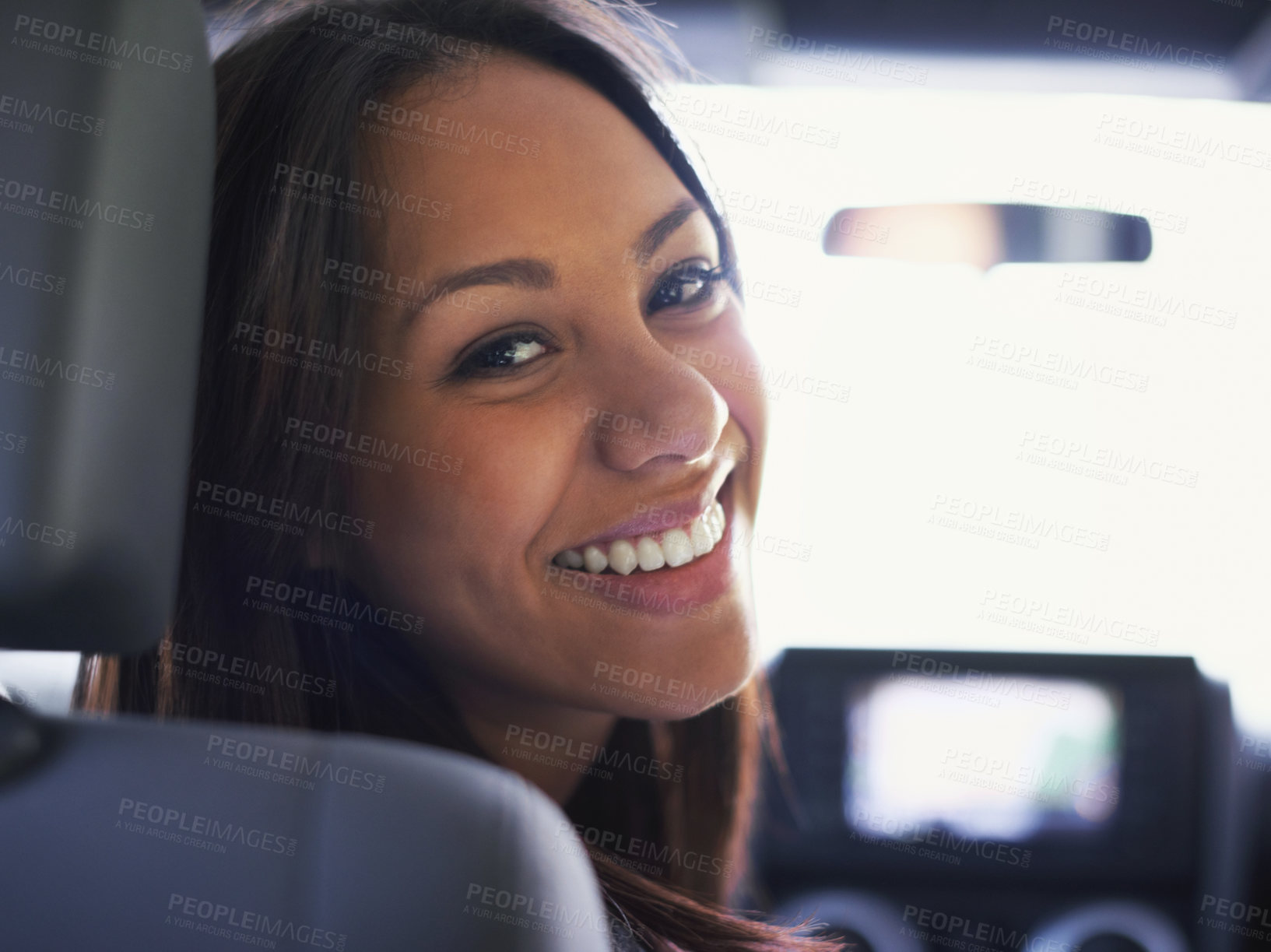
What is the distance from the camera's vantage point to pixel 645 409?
Answer: 0.97 meters

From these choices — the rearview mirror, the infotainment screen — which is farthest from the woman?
the infotainment screen

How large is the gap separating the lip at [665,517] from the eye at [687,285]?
187mm

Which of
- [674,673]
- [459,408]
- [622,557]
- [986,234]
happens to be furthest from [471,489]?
[986,234]

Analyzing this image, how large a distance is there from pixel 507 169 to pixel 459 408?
229 millimetres

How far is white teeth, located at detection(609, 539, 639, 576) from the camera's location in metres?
1.00

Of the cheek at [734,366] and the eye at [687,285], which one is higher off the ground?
the eye at [687,285]

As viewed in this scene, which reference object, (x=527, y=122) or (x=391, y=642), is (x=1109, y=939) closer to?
(x=391, y=642)

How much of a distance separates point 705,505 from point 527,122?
0.43m

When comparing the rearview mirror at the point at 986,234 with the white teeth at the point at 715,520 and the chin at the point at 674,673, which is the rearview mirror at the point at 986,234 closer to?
the white teeth at the point at 715,520

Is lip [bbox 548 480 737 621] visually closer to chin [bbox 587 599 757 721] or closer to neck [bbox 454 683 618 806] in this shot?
chin [bbox 587 599 757 721]

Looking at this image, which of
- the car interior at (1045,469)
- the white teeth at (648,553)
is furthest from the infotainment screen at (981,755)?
the white teeth at (648,553)

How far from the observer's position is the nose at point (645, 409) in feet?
3.17

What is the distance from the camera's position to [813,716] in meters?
1.55

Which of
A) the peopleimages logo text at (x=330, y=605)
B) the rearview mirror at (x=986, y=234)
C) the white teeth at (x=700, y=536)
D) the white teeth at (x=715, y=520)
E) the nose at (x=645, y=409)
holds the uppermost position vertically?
the rearview mirror at (x=986, y=234)
